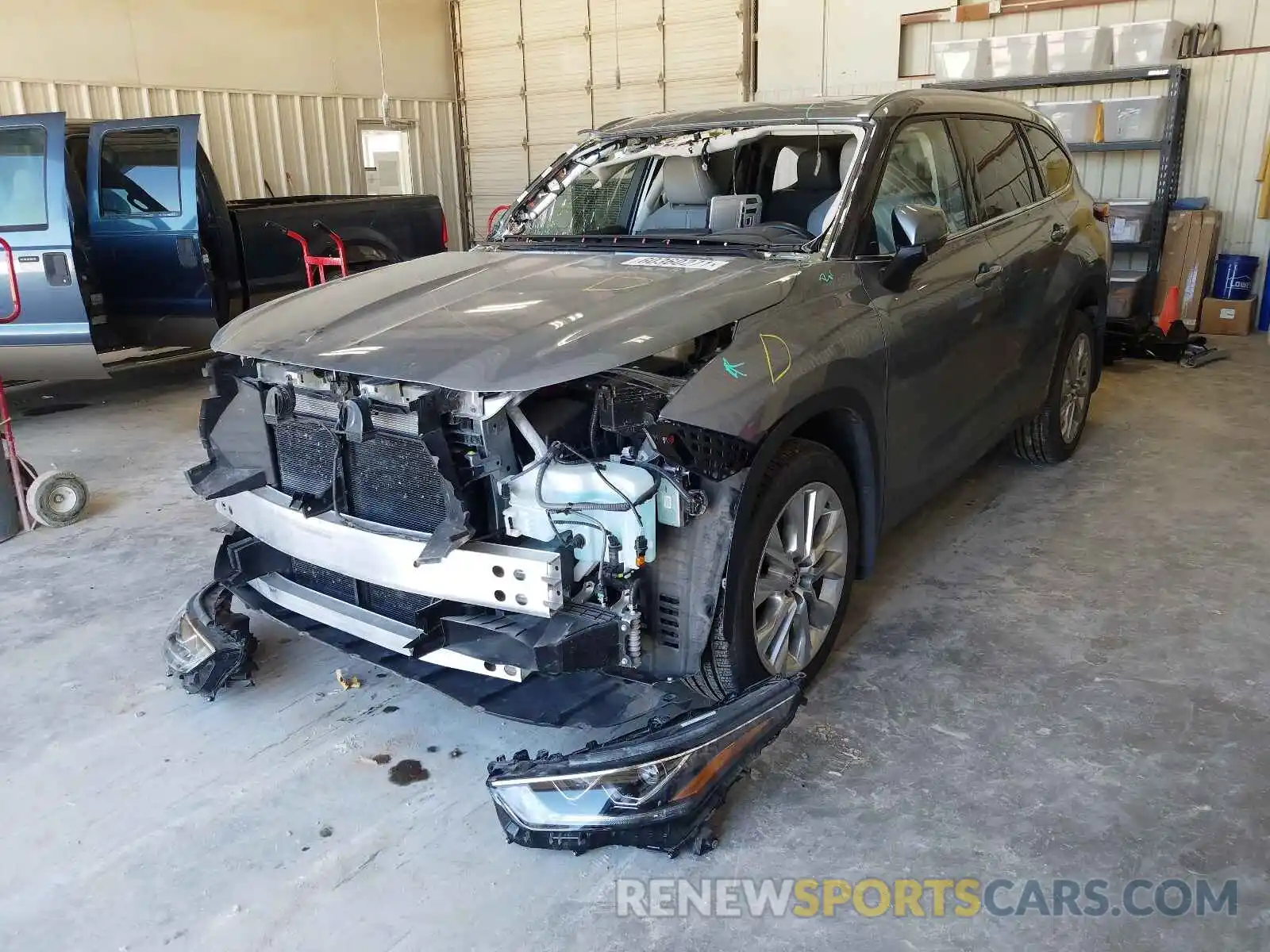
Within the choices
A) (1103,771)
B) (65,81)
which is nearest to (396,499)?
(1103,771)

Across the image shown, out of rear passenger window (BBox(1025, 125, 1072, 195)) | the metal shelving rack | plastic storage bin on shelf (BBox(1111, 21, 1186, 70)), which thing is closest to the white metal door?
the metal shelving rack

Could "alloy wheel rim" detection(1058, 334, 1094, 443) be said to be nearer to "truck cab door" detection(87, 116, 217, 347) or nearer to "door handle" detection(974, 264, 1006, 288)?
"door handle" detection(974, 264, 1006, 288)

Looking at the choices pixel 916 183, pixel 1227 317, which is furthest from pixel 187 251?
pixel 1227 317

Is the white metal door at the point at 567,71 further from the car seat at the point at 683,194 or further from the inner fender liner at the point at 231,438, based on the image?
the inner fender liner at the point at 231,438

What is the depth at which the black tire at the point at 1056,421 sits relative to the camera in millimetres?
4645

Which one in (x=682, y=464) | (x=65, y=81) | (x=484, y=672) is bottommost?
(x=484, y=672)

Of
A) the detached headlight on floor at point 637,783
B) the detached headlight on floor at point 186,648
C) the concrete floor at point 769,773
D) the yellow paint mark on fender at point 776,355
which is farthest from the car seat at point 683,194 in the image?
the detached headlight on floor at point 186,648

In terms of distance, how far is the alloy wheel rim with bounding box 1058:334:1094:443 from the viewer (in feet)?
15.9

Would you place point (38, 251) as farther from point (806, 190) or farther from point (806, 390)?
point (806, 390)

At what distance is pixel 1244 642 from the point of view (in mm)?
3275

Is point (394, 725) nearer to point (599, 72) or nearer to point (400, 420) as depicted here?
point (400, 420)

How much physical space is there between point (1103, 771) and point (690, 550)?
4.30 ft

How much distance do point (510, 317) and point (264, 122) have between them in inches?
411

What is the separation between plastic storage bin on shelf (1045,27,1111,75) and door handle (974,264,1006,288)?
616cm
